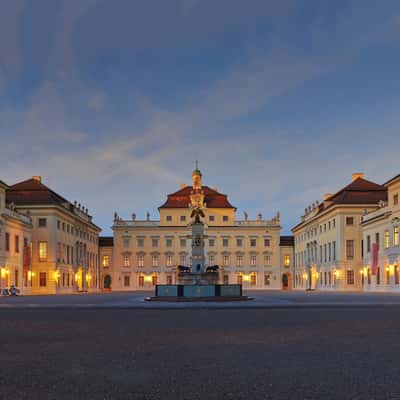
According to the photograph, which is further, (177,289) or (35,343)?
(177,289)

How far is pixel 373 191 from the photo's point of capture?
237ft

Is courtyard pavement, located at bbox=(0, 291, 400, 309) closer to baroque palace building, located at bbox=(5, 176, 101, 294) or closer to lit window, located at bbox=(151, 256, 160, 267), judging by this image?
baroque palace building, located at bbox=(5, 176, 101, 294)

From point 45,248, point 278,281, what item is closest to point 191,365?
point 45,248

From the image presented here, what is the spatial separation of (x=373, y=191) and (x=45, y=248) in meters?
39.1

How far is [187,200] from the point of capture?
10012cm

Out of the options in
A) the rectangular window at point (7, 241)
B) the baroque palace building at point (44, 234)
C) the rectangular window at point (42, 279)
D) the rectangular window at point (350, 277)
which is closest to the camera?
the rectangular window at point (7, 241)

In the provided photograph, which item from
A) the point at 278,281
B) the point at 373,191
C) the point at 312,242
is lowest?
the point at 278,281

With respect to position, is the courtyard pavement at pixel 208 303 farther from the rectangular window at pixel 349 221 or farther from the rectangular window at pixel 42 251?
the rectangular window at pixel 349 221

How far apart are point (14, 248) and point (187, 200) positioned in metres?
43.6

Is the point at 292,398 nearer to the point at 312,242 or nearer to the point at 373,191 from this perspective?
the point at 373,191

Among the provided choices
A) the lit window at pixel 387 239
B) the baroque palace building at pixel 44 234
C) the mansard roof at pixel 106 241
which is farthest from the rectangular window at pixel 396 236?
the mansard roof at pixel 106 241

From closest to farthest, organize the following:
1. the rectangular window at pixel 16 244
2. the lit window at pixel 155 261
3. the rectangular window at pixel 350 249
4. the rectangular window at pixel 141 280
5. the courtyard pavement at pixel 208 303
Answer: the courtyard pavement at pixel 208 303 → the rectangular window at pixel 16 244 → the rectangular window at pixel 350 249 → the rectangular window at pixel 141 280 → the lit window at pixel 155 261

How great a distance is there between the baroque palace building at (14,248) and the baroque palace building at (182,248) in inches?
1323

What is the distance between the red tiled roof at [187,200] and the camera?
328 feet
